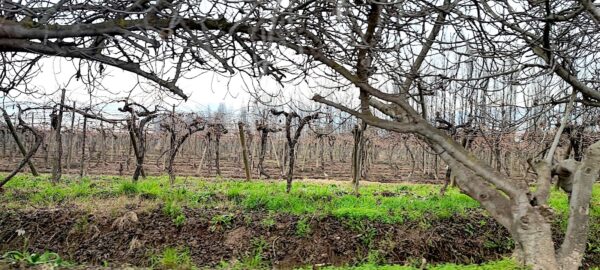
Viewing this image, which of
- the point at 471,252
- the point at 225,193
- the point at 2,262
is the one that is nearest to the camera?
the point at 2,262

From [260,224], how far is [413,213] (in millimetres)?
2688

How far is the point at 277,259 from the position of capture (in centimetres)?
728

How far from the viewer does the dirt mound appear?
289 inches

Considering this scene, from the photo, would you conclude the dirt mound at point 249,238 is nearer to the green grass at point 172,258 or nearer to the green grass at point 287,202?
the green grass at point 172,258

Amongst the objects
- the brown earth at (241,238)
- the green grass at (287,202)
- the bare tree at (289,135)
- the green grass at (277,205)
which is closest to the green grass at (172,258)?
the green grass at (277,205)

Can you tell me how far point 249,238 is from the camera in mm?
7570

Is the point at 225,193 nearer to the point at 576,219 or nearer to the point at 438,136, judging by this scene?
the point at 438,136

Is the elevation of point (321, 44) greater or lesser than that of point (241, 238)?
greater

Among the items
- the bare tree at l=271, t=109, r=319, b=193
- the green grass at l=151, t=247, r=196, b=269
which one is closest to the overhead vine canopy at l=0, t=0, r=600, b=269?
the green grass at l=151, t=247, r=196, b=269

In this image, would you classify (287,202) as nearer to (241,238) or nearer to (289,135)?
(241,238)

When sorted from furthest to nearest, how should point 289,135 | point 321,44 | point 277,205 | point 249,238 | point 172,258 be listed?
point 289,135 → point 277,205 → point 249,238 → point 172,258 → point 321,44

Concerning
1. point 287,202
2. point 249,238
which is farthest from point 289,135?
point 249,238

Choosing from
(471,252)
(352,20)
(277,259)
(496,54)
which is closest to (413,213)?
(471,252)

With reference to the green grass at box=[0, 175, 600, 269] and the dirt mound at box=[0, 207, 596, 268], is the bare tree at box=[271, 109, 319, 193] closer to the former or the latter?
the green grass at box=[0, 175, 600, 269]
